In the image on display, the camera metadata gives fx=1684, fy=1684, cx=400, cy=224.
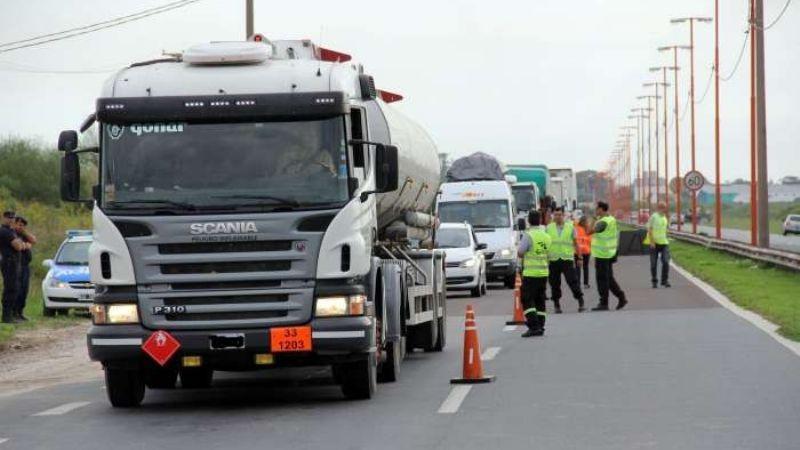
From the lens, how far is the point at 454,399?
14.7 metres

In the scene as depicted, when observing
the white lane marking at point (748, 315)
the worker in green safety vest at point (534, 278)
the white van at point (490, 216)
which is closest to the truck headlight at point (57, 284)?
the worker in green safety vest at point (534, 278)

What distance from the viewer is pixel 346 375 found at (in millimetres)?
14859

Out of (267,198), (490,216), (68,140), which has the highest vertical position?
(68,140)

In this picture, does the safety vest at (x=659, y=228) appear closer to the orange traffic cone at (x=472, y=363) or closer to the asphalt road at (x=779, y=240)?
the orange traffic cone at (x=472, y=363)

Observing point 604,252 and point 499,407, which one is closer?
point 499,407

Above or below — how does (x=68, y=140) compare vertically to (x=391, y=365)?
above

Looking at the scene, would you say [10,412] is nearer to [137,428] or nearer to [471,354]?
[137,428]

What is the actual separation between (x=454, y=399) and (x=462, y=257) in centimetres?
2128

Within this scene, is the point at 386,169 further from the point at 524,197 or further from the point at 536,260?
the point at 524,197

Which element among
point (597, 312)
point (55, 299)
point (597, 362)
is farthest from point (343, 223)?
point (55, 299)

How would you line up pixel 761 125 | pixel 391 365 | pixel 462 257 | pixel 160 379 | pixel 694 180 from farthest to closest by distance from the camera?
pixel 694 180 → pixel 761 125 → pixel 462 257 → pixel 160 379 → pixel 391 365

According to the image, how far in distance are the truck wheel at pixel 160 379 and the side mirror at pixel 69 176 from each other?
2.98 m

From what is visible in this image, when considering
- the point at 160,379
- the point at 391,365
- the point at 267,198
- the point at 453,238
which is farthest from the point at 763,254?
the point at 267,198

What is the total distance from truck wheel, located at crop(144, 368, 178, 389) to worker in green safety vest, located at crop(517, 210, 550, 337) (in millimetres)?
6693
